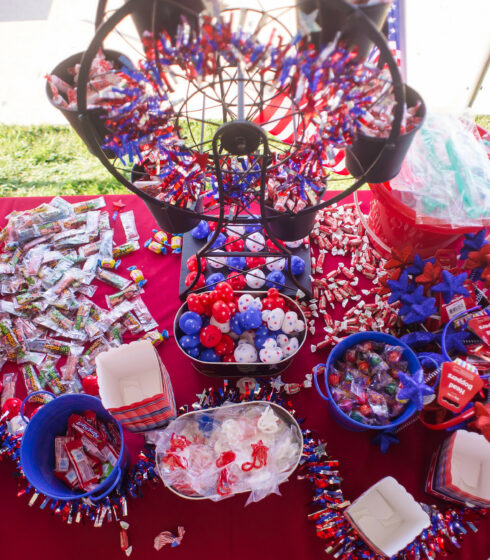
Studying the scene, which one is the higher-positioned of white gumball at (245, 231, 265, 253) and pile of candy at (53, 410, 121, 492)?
white gumball at (245, 231, 265, 253)

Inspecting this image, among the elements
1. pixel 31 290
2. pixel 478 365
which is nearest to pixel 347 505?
pixel 478 365

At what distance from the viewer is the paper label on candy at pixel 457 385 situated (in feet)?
3.97

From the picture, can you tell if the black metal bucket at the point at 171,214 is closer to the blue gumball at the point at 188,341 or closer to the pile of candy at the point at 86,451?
the blue gumball at the point at 188,341

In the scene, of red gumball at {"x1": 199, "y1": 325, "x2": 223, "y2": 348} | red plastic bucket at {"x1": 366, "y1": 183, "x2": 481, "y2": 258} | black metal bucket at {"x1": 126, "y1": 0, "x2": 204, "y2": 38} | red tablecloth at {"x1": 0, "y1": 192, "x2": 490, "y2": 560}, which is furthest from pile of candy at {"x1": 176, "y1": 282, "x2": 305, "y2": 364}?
black metal bucket at {"x1": 126, "y1": 0, "x2": 204, "y2": 38}

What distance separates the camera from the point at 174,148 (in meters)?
1.16

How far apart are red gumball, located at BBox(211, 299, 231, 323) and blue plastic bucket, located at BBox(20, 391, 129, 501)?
49 centimetres

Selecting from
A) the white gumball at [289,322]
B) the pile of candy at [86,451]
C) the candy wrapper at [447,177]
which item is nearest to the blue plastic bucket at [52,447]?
the pile of candy at [86,451]

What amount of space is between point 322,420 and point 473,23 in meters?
3.26

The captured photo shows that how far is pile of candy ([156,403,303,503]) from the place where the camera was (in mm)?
1228

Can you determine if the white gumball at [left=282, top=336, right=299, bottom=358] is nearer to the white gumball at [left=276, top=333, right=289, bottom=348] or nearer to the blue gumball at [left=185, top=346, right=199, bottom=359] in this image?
the white gumball at [left=276, top=333, right=289, bottom=348]

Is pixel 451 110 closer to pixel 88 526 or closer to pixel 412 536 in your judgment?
pixel 412 536

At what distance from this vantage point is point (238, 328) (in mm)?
1552

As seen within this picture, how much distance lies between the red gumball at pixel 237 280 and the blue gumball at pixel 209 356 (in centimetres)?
32

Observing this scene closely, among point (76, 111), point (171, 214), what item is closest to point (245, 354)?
point (171, 214)
